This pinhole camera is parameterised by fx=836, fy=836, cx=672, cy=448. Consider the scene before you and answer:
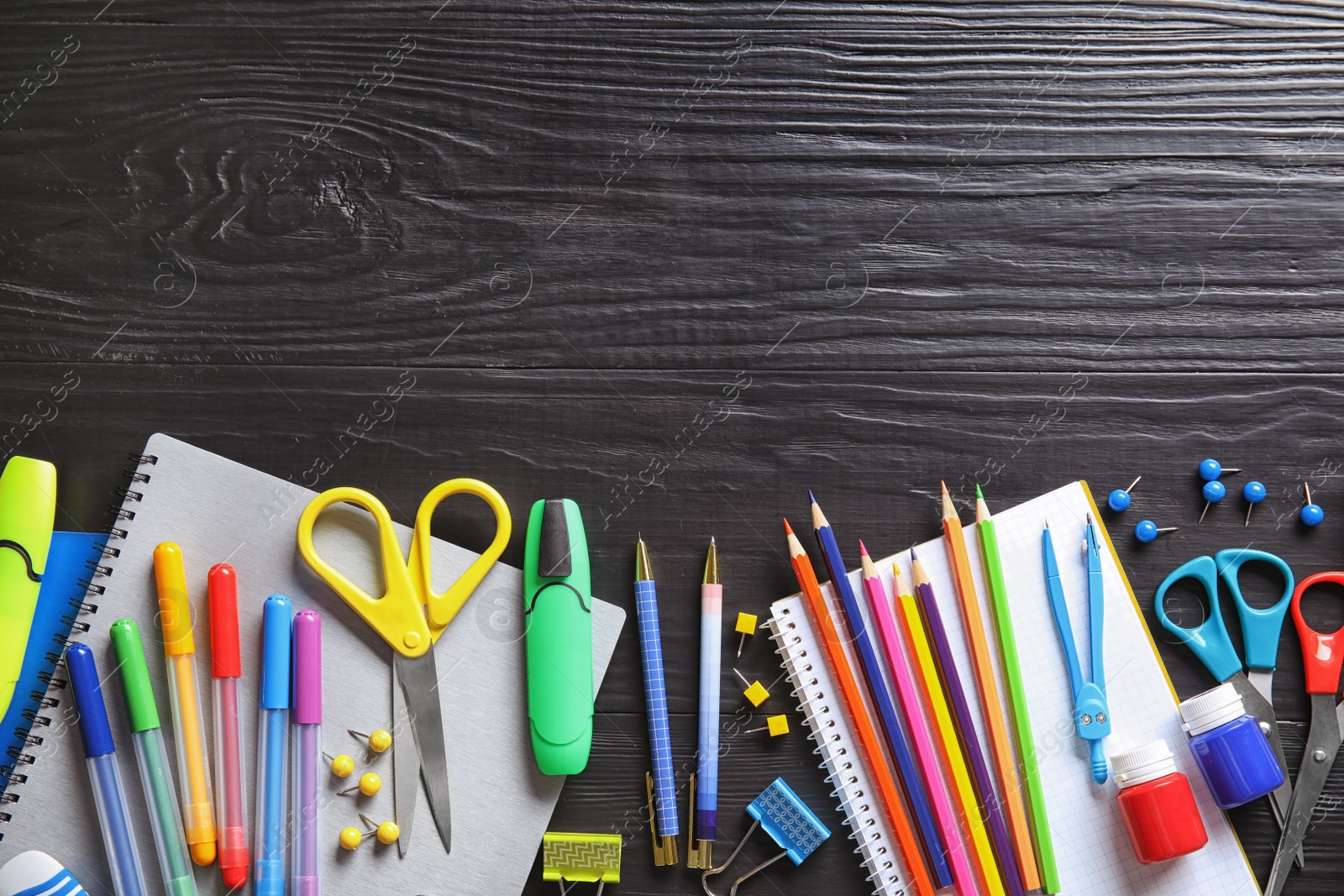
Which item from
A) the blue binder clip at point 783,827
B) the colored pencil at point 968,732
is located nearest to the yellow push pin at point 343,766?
the blue binder clip at point 783,827

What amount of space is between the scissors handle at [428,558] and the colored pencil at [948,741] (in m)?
0.41

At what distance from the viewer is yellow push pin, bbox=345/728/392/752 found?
82 centimetres

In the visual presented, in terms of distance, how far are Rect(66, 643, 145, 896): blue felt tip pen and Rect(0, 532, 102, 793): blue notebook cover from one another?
51mm

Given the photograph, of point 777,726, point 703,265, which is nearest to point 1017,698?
point 777,726

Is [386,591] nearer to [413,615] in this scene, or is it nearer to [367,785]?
[413,615]

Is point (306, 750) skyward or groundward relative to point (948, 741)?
skyward

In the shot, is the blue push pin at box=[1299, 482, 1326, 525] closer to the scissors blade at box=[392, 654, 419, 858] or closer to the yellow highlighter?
the scissors blade at box=[392, 654, 419, 858]

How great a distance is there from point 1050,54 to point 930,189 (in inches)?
7.7

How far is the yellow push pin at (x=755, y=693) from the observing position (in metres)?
0.85

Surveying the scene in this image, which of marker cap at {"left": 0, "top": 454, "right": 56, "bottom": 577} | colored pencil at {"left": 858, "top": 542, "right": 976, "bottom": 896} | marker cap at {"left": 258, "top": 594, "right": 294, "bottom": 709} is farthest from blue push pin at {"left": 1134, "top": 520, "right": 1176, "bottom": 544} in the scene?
marker cap at {"left": 0, "top": 454, "right": 56, "bottom": 577}

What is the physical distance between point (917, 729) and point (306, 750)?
0.60m

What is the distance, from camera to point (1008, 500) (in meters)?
0.88

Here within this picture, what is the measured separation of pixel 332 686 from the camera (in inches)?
33.1

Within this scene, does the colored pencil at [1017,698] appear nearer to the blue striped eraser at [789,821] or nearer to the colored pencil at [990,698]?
the colored pencil at [990,698]
